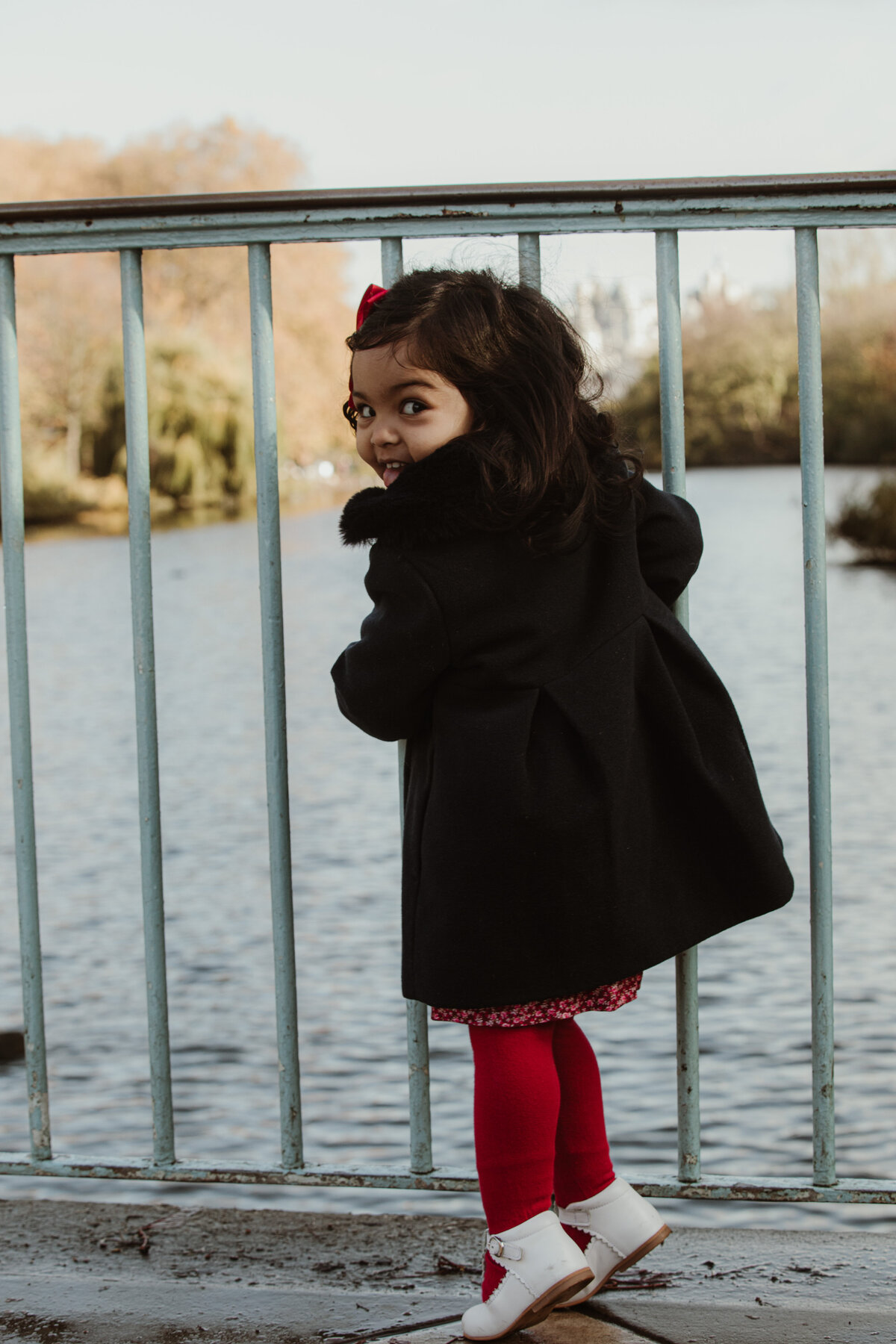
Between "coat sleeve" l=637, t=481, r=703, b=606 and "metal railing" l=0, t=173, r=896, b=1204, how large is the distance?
9cm

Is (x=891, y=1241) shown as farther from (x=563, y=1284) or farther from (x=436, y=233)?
(x=436, y=233)

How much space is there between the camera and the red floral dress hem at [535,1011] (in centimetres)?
171

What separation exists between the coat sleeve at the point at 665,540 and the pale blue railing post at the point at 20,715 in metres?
0.83

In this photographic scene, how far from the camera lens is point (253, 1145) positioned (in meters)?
3.30

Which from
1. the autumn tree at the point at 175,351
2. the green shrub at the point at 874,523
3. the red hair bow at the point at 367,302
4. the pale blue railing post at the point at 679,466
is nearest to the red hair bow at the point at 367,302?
the red hair bow at the point at 367,302

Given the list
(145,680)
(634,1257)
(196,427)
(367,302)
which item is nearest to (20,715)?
(145,680)

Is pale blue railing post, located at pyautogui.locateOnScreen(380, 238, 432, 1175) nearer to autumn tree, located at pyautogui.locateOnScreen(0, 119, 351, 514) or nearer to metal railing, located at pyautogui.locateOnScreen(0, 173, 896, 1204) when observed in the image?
metal railing, located at pyautogui.locateOnScreen(0, 173, 896, 1204)

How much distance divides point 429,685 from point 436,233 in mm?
616

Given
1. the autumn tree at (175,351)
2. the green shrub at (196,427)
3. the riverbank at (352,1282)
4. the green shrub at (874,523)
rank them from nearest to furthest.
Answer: the riverbank at (352,1282)
the green shrub at (874,523)
the green shrub at (196,427)
the autumn tree at (175,351)

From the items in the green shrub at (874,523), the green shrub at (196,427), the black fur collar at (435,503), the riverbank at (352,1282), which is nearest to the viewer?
the black fur collar at (435,503)

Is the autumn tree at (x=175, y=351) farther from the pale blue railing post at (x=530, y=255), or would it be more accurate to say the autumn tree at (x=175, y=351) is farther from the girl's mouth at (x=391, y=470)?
the girl's mouth at (x=391, y=470)

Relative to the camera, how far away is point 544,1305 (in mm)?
1678

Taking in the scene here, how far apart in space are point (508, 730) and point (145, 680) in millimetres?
584

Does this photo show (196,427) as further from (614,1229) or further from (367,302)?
(614,1229)
